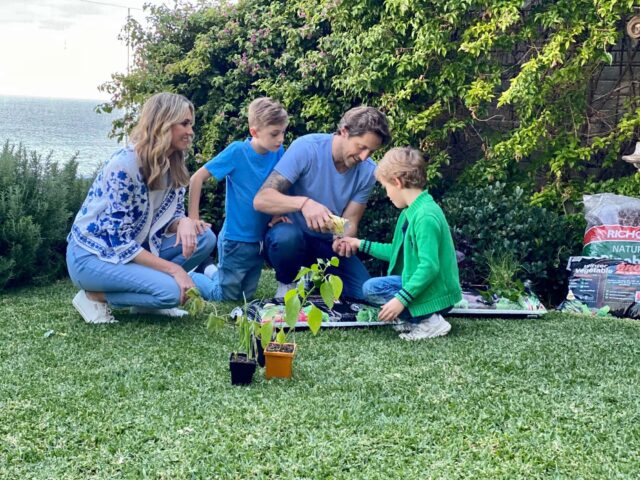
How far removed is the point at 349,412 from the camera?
8.14 ft

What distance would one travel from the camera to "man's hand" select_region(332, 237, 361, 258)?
379 centimetres

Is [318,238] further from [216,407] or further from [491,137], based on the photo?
[491,137]

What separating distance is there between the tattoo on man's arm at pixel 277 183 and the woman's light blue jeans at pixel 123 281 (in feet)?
2.79

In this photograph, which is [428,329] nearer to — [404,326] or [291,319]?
[404,326]

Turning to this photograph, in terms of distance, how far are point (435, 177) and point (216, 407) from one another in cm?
360

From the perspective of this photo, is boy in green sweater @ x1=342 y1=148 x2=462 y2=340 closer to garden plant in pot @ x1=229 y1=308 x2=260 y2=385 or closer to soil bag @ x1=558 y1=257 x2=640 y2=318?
garden plant in pot @ x1=229 y1=308 x2=260 y2=385

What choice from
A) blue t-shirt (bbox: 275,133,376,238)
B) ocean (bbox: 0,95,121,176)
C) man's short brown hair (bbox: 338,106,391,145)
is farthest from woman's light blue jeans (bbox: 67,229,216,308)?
ocean (bbox: 0,95,121,176)

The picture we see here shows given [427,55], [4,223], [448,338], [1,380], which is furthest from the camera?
[427,55]

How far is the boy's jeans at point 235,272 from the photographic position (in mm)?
4238

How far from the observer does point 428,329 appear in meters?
3.57

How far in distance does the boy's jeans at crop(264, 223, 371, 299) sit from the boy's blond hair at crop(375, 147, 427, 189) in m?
0.79

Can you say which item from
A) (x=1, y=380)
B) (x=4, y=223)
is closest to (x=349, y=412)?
(x=1, y=380)

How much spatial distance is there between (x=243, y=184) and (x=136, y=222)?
856mm

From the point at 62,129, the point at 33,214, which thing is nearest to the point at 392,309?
the point at 33,214
